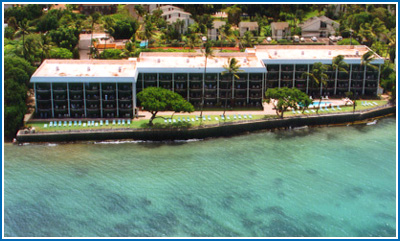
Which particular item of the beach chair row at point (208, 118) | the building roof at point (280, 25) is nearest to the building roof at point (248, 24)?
the building roof at point (280, 25)

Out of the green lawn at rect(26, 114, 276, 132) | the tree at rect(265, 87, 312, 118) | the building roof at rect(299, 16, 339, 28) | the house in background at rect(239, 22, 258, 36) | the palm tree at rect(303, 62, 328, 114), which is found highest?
the building roof at rect(299, 16, 339, 28)

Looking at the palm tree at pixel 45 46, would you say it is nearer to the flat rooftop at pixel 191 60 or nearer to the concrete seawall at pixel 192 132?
the flat rooftop at pixel 191 60

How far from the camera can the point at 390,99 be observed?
449ft

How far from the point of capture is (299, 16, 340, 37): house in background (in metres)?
180

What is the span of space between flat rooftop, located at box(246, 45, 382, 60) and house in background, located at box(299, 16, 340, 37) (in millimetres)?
34047

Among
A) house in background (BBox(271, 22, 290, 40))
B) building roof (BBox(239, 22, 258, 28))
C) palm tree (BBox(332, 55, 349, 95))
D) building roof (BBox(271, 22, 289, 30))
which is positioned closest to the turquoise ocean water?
palm tree (BBox(332, 55, 349, 95))

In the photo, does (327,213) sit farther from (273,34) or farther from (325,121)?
(273,34)

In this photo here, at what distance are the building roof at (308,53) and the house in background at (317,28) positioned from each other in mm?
34047

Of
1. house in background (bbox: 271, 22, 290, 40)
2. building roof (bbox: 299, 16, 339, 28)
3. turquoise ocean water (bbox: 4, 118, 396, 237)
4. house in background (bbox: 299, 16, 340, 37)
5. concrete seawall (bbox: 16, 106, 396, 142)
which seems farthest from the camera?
building roof (bbox: 299, 16, 339, 28)

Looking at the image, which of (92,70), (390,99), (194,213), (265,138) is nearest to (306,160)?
(265,138)

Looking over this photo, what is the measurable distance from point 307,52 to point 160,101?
138 ft

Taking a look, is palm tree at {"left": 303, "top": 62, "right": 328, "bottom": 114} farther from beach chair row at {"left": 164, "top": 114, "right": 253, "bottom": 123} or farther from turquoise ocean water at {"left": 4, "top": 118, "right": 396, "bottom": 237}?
beach chair row at {"left": 164, "top": 114, "right": 253, "bottom": 123}

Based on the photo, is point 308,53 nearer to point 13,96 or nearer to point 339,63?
point 339,63

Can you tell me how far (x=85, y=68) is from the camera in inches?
4993
